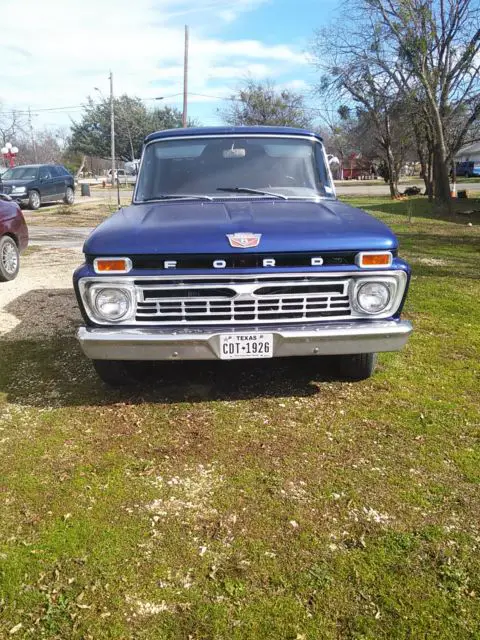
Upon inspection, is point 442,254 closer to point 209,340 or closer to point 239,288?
point 239,288

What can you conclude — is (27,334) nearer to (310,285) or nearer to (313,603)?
(310,285)

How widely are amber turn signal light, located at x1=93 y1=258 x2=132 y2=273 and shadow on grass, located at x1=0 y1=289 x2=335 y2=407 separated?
108cm

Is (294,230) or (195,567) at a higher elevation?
(294,230)

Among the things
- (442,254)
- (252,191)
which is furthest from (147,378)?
(442,254)

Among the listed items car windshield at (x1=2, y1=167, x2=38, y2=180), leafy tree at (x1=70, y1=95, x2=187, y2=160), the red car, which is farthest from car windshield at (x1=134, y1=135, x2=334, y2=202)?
leafy tree at (x1=70, y1=95, x2=187, y2=160)

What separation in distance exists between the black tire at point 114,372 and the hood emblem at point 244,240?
1320 millimetres

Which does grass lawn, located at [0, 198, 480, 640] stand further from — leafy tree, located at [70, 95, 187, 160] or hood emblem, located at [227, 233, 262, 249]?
leafy tree, located at [70, 95, 187, 160]

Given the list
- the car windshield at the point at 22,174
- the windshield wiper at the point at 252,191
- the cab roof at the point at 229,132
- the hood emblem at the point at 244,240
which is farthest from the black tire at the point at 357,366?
the car windshield at the point at 22,174

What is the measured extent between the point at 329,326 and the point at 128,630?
213 centimetres

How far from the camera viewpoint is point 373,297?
3.64 metres

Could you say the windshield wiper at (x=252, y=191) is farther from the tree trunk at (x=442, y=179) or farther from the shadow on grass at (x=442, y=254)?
the tree trunk at (x=442, y=179)

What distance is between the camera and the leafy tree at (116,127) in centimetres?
5231

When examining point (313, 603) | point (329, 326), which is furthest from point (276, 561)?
point (329, 326)

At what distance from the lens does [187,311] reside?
141 inches
